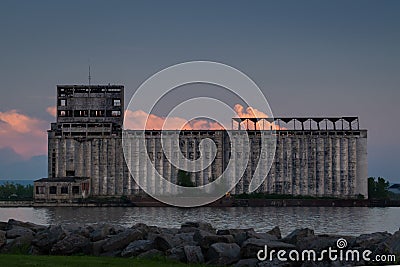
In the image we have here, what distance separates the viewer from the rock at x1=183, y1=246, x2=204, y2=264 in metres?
19.9

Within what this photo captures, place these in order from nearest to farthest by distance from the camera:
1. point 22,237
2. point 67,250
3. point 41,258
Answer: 1. point 41,258
2. point 67,250
3. point 22,237

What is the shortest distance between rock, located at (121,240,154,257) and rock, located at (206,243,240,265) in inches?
68.4

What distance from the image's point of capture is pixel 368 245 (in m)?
20.6

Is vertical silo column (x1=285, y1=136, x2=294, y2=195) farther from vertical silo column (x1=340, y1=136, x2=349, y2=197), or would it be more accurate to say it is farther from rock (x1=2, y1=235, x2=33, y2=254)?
rock (x1=2, y1=235, x2=33, y2=254)

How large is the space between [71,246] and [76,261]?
110 inches

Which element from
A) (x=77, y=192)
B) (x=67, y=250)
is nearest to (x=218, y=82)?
(x=77, y=192)

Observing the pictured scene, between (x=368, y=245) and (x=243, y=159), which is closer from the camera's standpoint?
(x=368, y=245)

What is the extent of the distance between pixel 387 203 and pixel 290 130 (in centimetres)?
2054

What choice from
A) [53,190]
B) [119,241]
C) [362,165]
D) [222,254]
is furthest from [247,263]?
[362,165]

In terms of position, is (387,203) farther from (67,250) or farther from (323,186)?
(67,250)

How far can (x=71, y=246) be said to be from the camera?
21453 mm

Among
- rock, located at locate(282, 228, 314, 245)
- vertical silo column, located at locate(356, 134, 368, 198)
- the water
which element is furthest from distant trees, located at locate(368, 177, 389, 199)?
rock, located at locate(282, 228, 314, 245)

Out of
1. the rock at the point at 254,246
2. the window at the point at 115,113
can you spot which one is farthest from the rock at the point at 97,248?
the window at the point at 115,113

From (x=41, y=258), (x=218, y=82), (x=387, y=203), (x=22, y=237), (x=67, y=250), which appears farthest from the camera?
(x=387, y=203)
